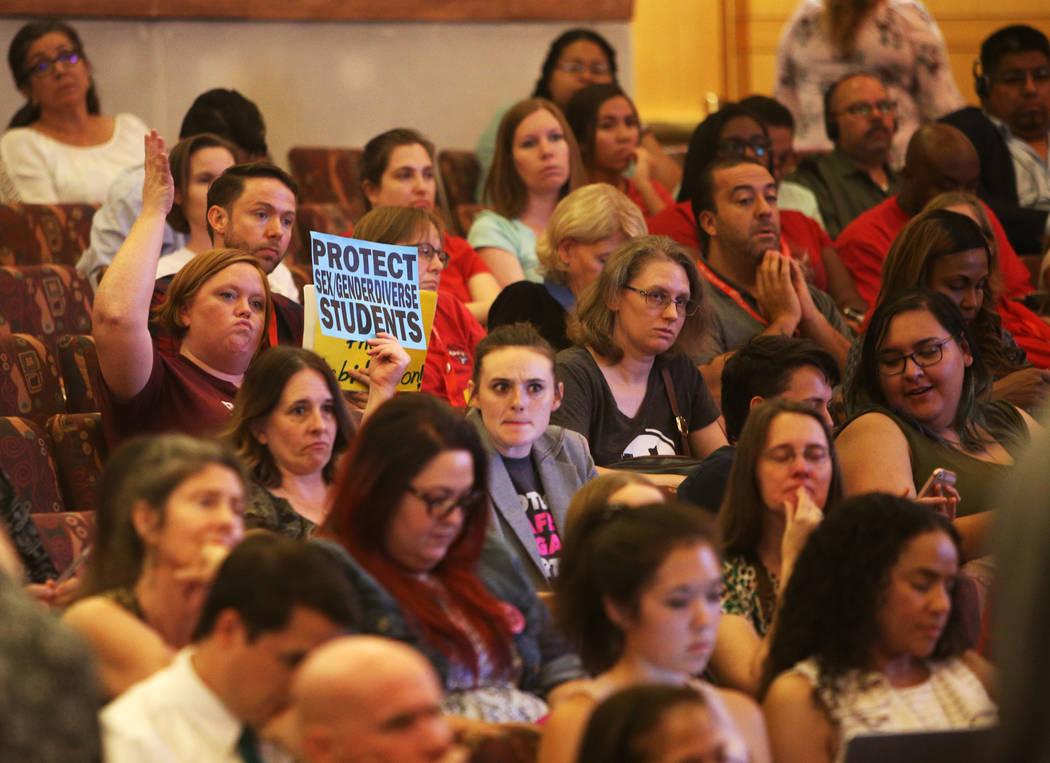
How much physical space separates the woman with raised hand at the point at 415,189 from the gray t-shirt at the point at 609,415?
82 cm

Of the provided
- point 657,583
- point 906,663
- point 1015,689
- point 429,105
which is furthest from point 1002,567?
point 429,105

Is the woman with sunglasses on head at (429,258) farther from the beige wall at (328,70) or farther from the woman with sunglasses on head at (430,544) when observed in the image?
the beige wall at (328,70)

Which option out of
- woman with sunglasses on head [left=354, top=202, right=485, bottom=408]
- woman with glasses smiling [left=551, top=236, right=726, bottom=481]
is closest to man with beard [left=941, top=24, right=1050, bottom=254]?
woman with glasses smiling [left=551, top=236, right=726, bottom=481]

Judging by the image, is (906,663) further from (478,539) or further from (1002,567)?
(1002,567)

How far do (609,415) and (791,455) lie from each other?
872 mm

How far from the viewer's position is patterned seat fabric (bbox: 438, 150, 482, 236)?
5387 millimetres

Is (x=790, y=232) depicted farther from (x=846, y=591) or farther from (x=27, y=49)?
(x=846, y=591)

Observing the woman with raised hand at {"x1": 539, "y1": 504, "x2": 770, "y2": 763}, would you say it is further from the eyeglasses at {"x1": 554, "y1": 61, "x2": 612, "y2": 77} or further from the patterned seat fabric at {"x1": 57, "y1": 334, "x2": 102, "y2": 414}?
the eyeglasses at {"x1": 554, "y1": 61, "x2": 612, "y2": 77}

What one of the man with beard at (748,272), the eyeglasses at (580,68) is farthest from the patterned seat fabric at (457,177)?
the man with beard at (748,272)

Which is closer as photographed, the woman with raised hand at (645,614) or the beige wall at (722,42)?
the woman with raised hand at (645,614)

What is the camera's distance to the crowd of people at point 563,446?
5.88 feet

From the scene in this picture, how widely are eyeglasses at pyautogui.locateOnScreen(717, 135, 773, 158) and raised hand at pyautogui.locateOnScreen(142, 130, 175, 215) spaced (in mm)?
2138

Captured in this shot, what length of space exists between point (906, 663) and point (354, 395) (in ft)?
4.62

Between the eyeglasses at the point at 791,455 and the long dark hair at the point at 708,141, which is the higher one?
the long dark hair at the point at 708,141
